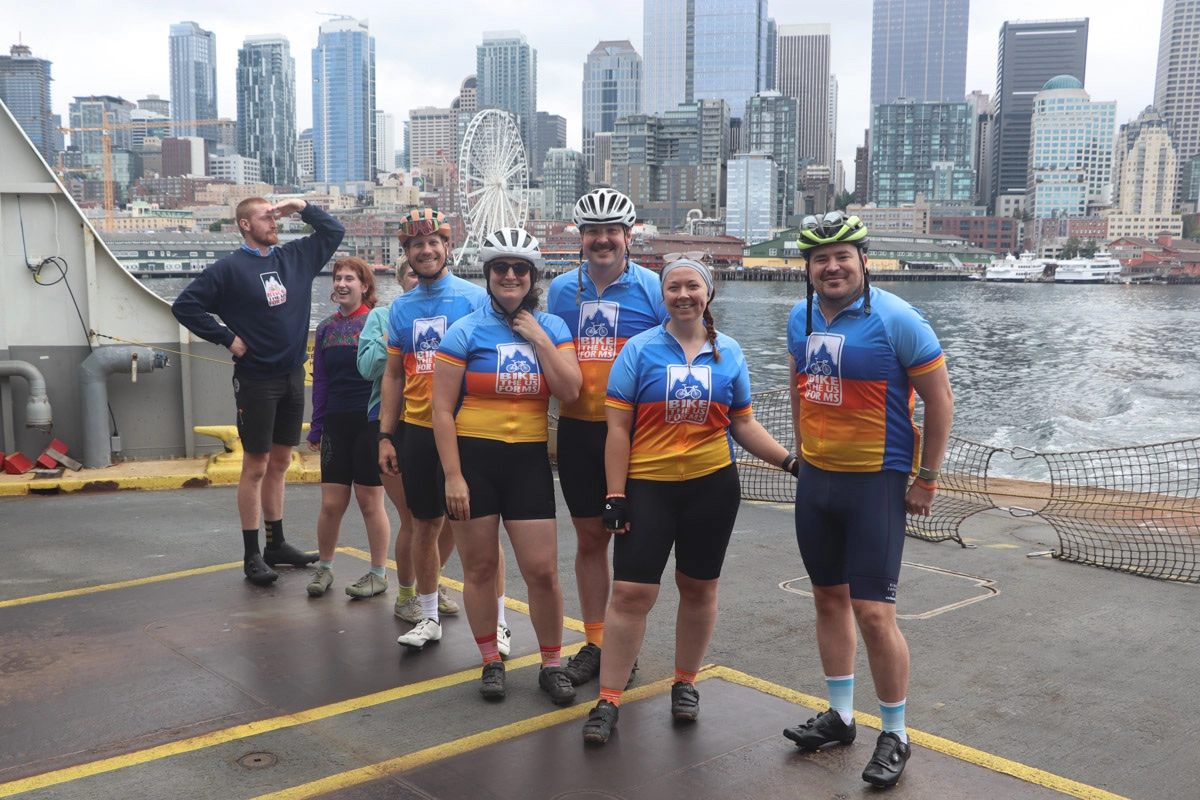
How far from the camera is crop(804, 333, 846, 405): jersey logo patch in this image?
3.83m

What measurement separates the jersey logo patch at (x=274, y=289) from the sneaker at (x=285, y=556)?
1509mm

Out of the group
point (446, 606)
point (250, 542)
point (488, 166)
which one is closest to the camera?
point (446, 606)

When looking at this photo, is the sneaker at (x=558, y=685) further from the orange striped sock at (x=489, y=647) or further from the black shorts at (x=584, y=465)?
the black shorts at (x=584, y=465)

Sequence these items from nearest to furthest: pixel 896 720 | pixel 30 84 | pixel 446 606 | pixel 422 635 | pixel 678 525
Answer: pixel 896 720, pixel 678 525, pixel 422 635, pixel 446 606, pixel 30 84

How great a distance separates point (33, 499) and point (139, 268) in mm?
90057

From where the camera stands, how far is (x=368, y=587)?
5895 millimetres

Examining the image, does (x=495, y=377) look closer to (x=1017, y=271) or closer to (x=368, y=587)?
(x=368, y=587)

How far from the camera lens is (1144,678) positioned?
4.74 meters

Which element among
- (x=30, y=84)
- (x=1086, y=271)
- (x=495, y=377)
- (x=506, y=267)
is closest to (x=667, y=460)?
(x=495, y=377)

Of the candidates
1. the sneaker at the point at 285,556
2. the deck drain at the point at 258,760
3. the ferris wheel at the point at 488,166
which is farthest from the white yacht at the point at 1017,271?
the deck drain at the point at 258,760

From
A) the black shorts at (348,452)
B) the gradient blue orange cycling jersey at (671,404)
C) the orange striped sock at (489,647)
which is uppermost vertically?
the gradient blue orange cycling jersey at (671,404)

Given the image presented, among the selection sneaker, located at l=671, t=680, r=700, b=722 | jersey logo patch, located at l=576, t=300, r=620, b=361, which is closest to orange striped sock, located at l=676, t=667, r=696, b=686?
sneaker, located at l=671, t=680, r=700, b=722

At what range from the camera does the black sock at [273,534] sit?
6.39 m

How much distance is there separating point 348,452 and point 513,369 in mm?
1876
